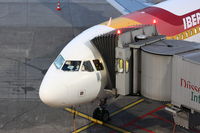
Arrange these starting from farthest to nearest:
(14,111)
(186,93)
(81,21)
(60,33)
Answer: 1. (81,21)
2. (60,33)
3. (14,111)
4. (186,93)

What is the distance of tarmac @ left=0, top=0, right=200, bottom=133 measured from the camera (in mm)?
22531

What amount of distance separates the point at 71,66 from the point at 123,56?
2647 mm

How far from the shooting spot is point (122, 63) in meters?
18.2

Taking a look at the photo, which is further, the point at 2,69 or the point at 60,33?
the point at 60,33

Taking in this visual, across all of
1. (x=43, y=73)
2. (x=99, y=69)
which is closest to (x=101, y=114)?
(x=99, y=69)

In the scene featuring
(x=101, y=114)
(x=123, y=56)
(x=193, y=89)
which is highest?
(x=123, y=56)

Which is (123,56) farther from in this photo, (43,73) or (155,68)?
(43,73)

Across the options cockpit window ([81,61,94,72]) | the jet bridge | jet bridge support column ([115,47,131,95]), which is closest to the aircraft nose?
cockpit window ([81,61,94,72])

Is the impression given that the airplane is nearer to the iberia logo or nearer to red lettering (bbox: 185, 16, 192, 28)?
red lettering (bbox: 185, 16, 192, 28)

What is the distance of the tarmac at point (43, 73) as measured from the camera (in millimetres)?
22531

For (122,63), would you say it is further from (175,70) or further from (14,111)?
(14,111)

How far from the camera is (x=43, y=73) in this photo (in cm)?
2975

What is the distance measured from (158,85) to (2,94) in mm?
12313

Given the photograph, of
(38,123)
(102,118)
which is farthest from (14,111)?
(102,118)
